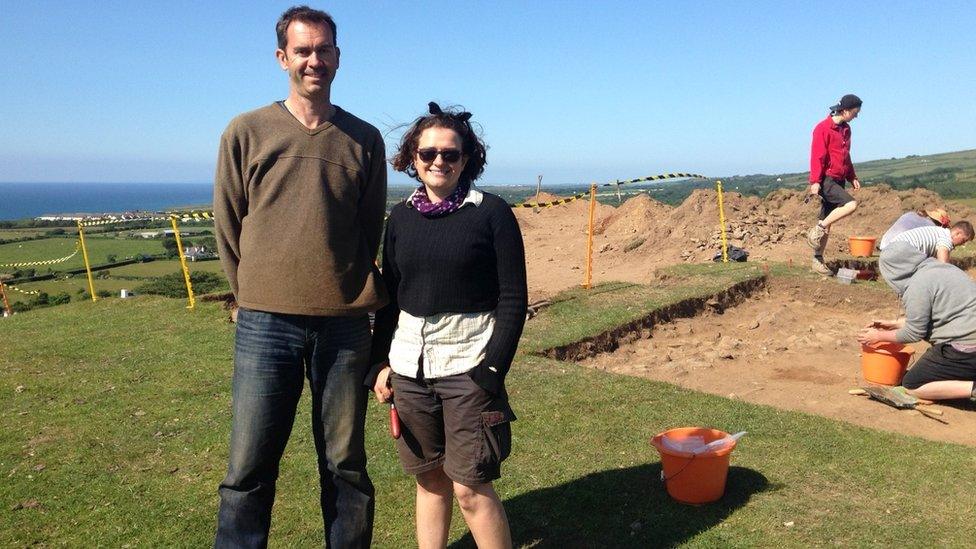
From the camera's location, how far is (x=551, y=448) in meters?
4.84

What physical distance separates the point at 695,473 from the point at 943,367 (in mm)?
3228

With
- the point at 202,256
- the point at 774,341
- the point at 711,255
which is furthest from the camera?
the point at 202,256

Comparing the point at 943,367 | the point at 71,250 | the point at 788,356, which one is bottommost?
the point at 71,250

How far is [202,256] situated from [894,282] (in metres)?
26.2

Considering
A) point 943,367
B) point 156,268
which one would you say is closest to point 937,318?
point 943,367

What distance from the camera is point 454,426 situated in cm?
281

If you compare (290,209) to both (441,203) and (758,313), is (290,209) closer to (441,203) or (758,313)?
(441,203)

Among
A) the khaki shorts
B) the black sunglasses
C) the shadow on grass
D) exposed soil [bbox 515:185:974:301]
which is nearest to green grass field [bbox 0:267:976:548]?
the shadow on grass

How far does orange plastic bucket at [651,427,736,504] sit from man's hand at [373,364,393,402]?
1.70m

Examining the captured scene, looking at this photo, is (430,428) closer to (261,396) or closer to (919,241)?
(261,396)

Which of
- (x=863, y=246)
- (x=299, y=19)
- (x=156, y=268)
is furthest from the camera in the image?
(x=156, y=268)

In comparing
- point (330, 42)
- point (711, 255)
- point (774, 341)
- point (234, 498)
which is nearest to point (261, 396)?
point (234, 498)

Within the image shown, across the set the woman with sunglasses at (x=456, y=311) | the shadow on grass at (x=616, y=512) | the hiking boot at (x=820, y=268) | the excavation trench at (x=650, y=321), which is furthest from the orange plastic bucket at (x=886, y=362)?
the woman with sunglasses at (x=456, y=311)

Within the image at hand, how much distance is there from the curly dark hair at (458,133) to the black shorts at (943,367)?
15.6 feet
